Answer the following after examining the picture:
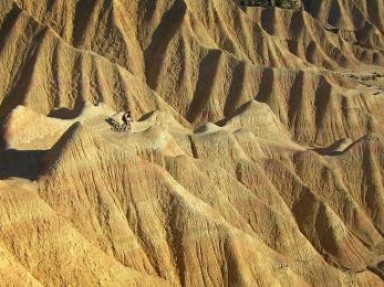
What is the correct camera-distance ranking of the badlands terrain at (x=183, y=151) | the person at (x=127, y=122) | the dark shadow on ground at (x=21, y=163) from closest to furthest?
the badlands terrain at (x=183, y=151) < the dark shadow on ground at (x=21, y=163) < the person at (x=127, y=122)

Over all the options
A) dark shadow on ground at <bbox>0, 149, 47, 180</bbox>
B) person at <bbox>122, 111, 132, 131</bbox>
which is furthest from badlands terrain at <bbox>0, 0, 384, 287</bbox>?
person at <bbox>122, 111, 132, 131</bbox>

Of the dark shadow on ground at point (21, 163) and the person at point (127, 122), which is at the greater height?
the dark shadow on ground at point (21, 163)

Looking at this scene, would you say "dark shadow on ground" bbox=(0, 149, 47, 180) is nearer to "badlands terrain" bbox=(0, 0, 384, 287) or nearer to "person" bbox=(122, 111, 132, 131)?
"badlands terrain" bbox=(0, 0, 384, 287)

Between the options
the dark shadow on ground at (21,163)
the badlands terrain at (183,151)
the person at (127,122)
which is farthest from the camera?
the person at (127,122)

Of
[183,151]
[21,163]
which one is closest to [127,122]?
[183,151]

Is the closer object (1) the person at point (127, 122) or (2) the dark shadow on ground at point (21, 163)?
(2) the dark shadow on ground at point (21, 163)

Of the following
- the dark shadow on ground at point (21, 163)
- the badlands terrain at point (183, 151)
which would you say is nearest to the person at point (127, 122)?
the badlands terrain at point (183, 151)

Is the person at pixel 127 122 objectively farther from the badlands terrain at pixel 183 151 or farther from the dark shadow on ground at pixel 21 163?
the dark shadow on ground at pixel 21 163
